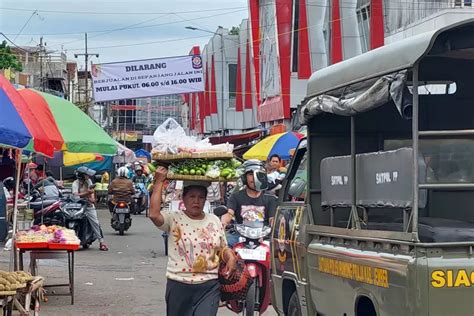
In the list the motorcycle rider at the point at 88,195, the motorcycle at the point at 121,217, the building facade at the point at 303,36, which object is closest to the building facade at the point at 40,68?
the building facade at the point at 303,36

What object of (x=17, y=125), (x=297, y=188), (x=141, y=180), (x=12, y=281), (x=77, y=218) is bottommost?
(x=77, y=218)

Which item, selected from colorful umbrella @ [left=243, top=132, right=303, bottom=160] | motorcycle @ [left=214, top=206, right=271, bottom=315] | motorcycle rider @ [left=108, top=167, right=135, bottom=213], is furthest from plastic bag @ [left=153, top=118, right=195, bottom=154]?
motorcycle rider @ [left=108, top=167, right=135, bottom=213]

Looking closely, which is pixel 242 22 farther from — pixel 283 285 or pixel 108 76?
pixel 283 285

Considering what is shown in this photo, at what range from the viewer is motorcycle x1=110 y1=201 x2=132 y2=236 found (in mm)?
22641

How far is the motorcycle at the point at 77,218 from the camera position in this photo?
1852cm

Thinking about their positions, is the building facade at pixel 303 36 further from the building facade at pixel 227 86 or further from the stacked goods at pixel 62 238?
the stacked goods at pixel 62 238

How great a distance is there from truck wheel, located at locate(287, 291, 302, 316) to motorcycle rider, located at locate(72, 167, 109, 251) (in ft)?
34.2

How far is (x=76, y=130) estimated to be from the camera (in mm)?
12234

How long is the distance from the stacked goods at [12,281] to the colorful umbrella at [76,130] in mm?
3262

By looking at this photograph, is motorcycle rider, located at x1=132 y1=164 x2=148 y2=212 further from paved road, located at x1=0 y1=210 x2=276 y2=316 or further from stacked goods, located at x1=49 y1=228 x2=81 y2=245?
stacked goods, located at x1=49 y1=228 x2=81 y2=245

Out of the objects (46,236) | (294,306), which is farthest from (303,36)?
(294,306)

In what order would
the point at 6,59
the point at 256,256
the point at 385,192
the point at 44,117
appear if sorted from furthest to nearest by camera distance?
the point at 6,59 → the point at 44,117 → the point at 256,256 → the point at 385,192

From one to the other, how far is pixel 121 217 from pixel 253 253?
13.8m

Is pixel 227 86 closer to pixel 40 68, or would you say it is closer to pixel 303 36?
pixel 40 68
